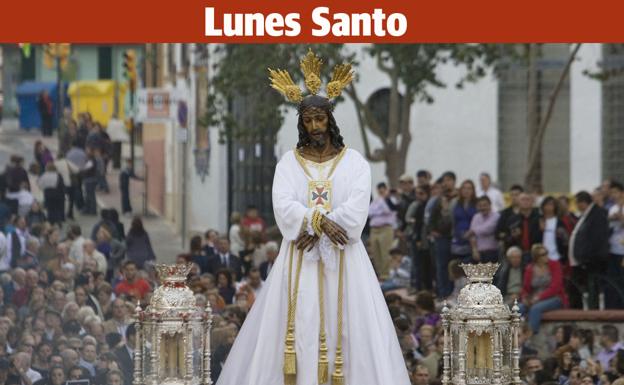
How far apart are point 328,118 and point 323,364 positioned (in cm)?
Result: 186

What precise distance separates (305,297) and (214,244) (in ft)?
30.1

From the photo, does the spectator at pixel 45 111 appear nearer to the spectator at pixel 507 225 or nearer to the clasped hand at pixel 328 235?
the spectator at pixel 507 225

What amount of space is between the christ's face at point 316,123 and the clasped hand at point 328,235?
64 cm

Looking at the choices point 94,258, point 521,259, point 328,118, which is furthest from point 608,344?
point 94,258

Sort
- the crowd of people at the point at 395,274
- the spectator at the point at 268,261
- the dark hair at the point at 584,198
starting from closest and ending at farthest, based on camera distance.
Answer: the crowd of people at the point at 395,274 < the dark hair at the point at 584,198 < the spectator at the point at 268,261

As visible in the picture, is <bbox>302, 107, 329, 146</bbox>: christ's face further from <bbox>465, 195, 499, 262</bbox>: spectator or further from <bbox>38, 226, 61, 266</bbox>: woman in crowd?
<bbox>38, 226, 61, 266</bbox>: woman in crowd

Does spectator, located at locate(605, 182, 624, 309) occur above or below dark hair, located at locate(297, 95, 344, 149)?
below

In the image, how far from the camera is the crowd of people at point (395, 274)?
20.7 metres

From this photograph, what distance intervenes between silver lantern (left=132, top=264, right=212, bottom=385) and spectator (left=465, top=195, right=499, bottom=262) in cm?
832

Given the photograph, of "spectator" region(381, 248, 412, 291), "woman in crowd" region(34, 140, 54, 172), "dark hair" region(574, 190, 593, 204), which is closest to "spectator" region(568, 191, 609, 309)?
"dark hair" region(574, 190, 593, 204)

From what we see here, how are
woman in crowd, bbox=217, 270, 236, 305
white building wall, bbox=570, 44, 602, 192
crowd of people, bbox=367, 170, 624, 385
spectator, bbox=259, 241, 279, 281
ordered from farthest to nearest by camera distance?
white building wall, bbox=570, 44, 602, 192
spectator, bbox=259, 241, 279, 281
woman in crowd, bbox=217, 270, 236, 305
crowd of people, bbox=367, 170, 624, 385

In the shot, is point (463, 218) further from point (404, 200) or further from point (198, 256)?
point (198, 256)

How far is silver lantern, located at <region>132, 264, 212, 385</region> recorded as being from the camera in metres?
15.8

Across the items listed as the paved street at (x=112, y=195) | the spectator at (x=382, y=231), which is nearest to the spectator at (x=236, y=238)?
the spectator at (x=382, y=231)
